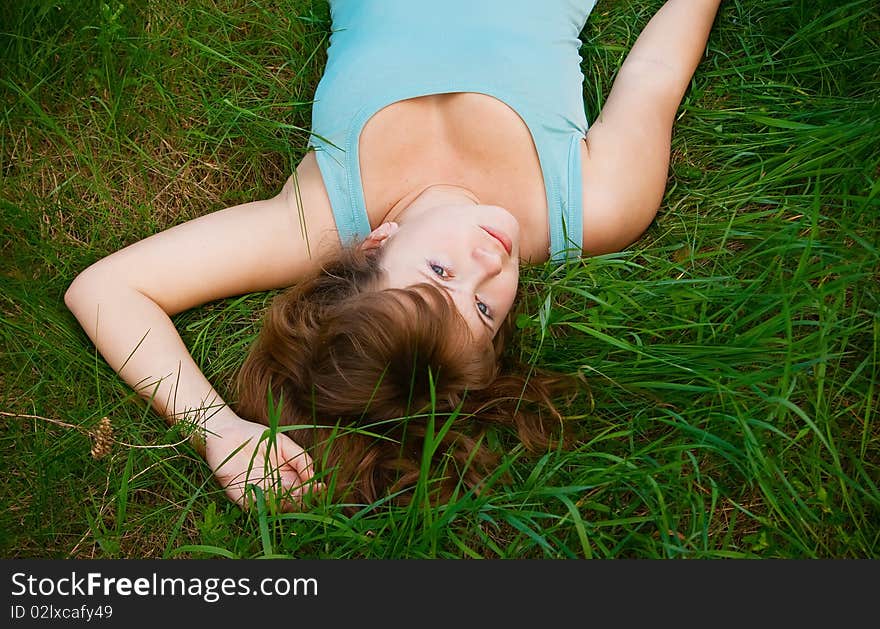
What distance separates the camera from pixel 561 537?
2066 millimetres

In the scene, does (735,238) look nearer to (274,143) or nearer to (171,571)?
(274,143)

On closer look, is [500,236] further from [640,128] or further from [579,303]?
[640,128]

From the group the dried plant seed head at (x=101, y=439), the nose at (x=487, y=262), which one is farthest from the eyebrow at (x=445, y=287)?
the dried plant seed head at (x=101, y=439)

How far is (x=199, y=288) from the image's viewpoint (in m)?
2.39

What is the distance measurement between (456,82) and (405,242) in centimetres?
57

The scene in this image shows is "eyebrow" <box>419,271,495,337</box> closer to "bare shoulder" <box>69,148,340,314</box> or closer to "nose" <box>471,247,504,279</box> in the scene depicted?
"nose" <box>471,247,504,279</box>

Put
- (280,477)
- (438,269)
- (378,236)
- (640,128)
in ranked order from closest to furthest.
A: (280,477), (438,269), (378,236), (640,128)

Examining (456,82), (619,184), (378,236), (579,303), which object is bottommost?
(579,303)

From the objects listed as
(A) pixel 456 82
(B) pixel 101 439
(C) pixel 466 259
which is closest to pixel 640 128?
(A) pixel 456 82

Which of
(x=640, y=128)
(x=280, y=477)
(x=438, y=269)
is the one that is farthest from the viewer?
(x=640, y=128)

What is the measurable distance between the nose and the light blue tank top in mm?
377

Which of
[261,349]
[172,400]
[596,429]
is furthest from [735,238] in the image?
[172,400]

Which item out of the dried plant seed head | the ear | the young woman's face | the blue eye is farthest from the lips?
the dried plant seed head

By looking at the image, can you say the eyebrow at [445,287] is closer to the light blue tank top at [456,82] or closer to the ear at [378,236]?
the ear at [378,236]
